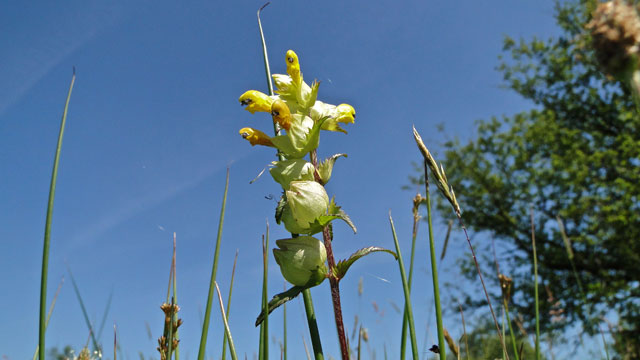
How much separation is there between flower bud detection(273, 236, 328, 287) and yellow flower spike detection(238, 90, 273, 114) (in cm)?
36

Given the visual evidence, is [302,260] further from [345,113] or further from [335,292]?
[345,113]

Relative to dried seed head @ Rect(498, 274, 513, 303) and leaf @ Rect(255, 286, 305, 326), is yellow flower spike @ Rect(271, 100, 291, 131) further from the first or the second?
dried seed head @ Rect(498, 274, 513, 303)

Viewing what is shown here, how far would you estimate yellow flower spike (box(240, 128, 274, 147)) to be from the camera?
1.10m

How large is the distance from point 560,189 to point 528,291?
9.09 ft

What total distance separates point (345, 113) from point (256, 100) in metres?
0.23

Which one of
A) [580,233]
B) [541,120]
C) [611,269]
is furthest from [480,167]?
[611,269]

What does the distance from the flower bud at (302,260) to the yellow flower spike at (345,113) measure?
1.13ft

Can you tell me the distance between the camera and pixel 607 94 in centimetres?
1206

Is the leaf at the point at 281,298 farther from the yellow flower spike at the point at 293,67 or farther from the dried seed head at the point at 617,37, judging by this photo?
the dried seed head at the point at 617,37

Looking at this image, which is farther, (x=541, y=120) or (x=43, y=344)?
(x=541, y=120)

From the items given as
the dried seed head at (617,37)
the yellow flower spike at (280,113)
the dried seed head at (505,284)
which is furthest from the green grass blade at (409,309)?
the dried seed head at (617,37)

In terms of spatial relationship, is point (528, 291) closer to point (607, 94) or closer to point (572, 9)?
point (607, 94)

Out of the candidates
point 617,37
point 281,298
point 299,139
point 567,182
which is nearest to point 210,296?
point 281,298

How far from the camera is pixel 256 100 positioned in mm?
1121
